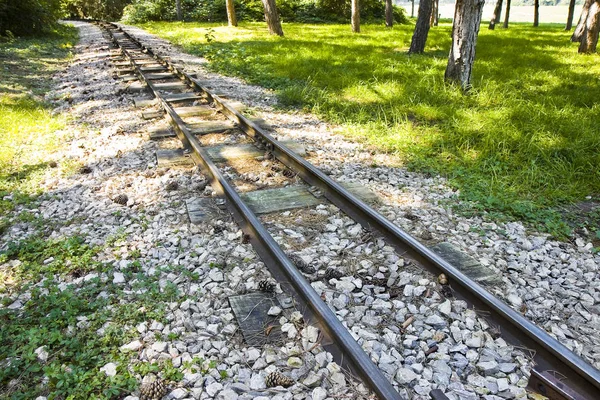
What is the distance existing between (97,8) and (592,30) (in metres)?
39.4

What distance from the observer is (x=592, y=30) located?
12914 millimetres

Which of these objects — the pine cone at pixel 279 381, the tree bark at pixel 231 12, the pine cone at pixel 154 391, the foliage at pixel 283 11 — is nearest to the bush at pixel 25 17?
the tree bark at pixel 231 12

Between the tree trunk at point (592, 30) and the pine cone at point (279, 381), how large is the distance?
14960mm

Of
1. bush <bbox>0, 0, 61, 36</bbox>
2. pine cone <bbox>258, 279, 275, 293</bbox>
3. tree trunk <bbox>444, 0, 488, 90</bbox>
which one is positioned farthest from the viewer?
bush <bbox>0, 0, 61, 36</bbox>

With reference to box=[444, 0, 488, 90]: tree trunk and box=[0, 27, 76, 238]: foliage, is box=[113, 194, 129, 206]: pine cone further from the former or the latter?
box=[444, 0, 488, 90]: tree trunk

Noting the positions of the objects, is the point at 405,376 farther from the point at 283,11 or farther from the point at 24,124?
the point at 283,11

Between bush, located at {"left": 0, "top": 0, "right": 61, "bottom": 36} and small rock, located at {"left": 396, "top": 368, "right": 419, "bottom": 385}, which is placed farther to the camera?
bush, located at {"left": 0, "top": 0, "right": 61, "bottom": 36}

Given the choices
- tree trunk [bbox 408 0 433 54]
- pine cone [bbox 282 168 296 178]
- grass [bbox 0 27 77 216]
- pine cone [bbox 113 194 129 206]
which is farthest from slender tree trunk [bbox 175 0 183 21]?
pine cone [bbox 113 194 129 206]

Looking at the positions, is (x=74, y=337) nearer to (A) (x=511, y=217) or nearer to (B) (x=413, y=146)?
(A) (x=511, y=217)

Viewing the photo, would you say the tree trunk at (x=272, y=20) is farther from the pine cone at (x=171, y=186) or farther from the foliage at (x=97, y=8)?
the foliage at (x=97, y=8)

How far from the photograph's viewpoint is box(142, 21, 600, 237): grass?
4.95 meters

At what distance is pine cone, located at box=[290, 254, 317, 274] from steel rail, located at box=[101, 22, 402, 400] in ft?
0.59

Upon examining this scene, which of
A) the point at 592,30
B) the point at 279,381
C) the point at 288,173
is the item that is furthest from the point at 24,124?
the point at 592,30

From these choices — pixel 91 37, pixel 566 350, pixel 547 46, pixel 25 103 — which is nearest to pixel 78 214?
pixel 566 350
